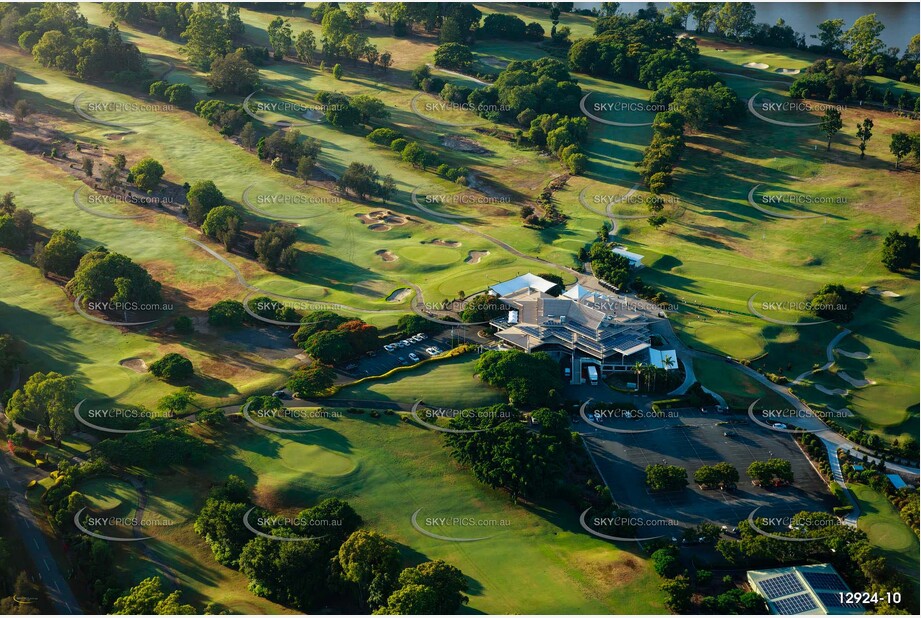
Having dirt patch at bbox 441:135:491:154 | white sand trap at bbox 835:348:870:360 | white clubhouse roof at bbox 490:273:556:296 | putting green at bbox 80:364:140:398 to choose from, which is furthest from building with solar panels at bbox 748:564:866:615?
dirt patch at bbox 441:135:491:154

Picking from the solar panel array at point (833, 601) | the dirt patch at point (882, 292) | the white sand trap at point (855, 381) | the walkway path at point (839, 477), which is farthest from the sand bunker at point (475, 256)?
the solar panel array at point (833, 601)

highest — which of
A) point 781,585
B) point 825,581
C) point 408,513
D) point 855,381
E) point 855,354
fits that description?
point 855,354

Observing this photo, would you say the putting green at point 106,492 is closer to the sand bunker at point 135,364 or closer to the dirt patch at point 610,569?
the sand bunker at point 135,364

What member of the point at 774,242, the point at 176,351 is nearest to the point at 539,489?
the point at 176,351

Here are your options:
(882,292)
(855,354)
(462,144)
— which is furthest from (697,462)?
(462,144)

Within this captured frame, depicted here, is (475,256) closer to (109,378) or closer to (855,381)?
(109,378)
